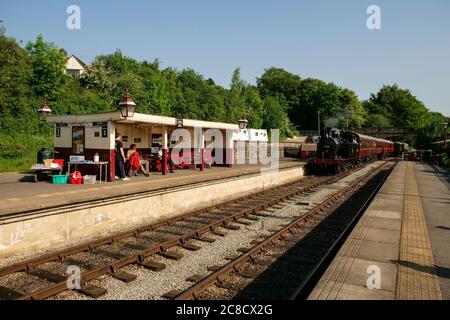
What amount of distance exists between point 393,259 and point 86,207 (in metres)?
7.42

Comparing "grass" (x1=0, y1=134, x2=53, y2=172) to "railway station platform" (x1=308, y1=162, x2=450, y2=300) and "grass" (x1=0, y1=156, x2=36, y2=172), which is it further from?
"railway station platform" (x1=308, y1=162, x2=450, y2=300)

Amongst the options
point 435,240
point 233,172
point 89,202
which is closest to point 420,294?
point 435,240

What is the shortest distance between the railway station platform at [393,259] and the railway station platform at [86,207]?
20.8 feet

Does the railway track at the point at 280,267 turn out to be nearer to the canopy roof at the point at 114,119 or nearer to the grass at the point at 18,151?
the canopy roof at the point at 114,119

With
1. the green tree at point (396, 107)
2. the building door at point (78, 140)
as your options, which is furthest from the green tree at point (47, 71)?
the green tree at point (396, 107)

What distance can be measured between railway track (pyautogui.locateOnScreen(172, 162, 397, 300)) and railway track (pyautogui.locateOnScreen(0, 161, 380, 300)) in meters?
1.38

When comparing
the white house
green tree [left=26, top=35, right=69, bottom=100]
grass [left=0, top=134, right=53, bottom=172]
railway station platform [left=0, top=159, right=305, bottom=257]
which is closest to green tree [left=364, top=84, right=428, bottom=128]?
the white house

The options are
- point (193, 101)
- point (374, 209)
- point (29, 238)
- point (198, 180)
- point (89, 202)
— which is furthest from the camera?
point (193, 101)

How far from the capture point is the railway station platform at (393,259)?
16.4 ft

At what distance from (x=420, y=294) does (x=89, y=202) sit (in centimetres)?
779

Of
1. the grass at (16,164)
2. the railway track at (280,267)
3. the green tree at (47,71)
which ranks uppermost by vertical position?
the green tree at (47,71)

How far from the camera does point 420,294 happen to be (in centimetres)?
496

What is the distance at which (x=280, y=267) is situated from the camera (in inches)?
284
